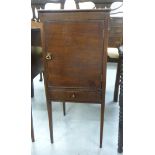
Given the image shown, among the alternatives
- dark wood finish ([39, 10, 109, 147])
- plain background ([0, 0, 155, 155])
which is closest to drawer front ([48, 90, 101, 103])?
dark wood finish ([39, 10, 109, 147])

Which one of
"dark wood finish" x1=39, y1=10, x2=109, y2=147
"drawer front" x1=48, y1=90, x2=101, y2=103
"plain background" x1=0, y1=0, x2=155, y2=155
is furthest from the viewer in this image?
"drawer front" x1=48, y1=90, x2=101, y2=103

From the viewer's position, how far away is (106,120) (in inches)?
70.3

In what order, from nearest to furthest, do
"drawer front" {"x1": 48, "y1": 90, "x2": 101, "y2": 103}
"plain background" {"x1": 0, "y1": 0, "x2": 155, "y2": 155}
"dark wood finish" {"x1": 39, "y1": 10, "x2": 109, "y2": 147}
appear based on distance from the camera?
"plain background" {"x1": 0, "y1": 0, "x2": 155, "y2": 155} → "dark wood finish" {"x1": 39, "y1": 10, "x2": 109, "y2": 147} → "drawer front" {"x1": 48, "y1": 90, "x2": 101, "y2": 103}

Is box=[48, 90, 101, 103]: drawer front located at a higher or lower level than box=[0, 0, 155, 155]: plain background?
lower

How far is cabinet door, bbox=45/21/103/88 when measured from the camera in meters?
1.19

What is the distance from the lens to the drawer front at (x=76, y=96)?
1323mm

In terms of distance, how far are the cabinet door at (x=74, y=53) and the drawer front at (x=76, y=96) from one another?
0.15ft

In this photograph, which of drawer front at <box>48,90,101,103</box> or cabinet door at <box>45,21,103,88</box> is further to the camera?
drawer front at <box>48,90,101,103</box>

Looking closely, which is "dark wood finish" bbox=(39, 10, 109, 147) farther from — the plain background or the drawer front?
the plain background
